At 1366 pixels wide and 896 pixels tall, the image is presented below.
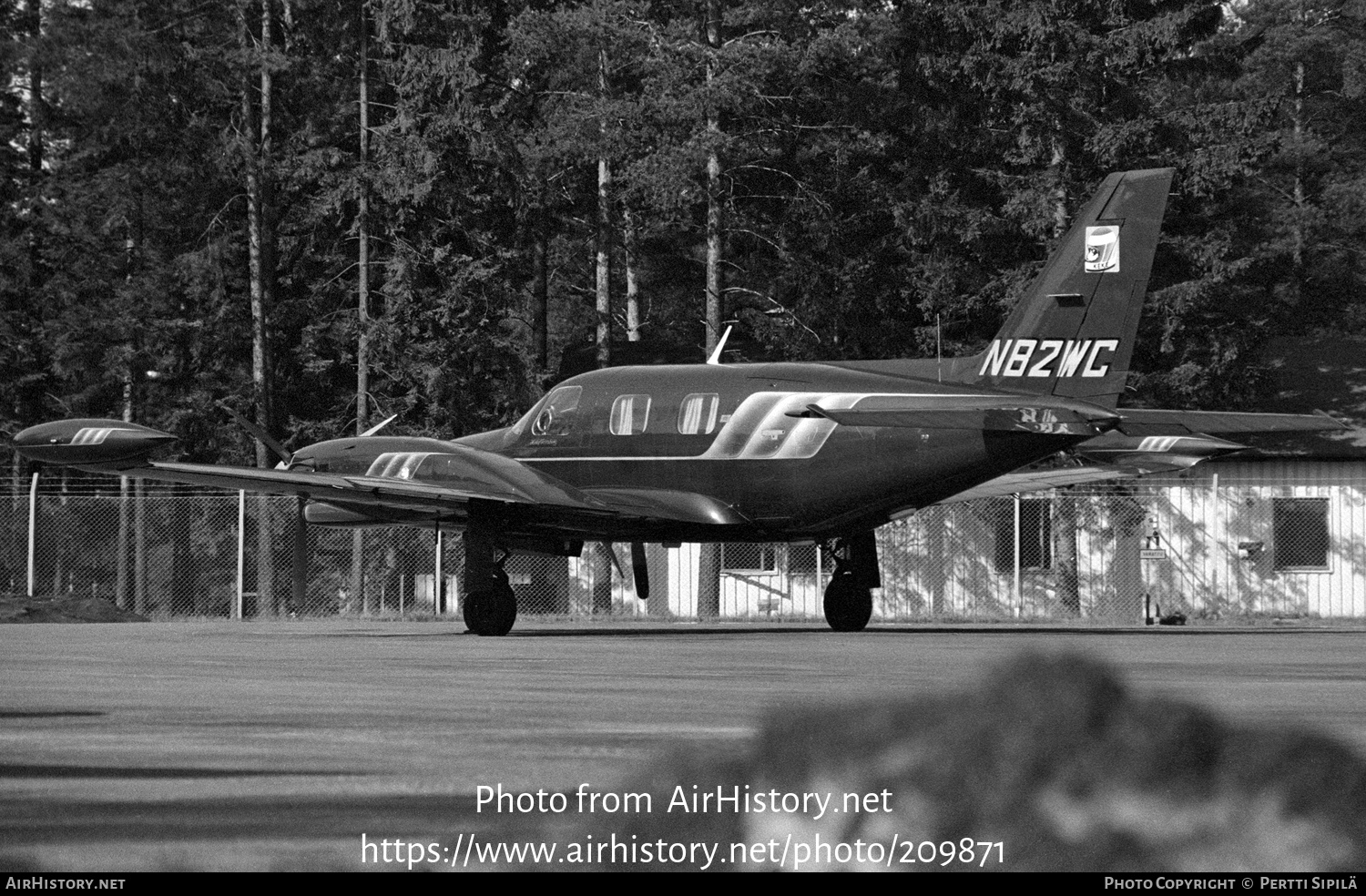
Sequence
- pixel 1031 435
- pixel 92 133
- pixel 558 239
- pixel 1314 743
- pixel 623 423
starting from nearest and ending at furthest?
1. pixel 1314 743
2. pixel 1031 435
3. pixel 623 423
4. pixel 92 133
5. pixel 558 239

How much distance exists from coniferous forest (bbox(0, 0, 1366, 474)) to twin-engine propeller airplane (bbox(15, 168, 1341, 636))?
15791 millimetres

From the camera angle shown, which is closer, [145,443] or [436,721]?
[436,721]

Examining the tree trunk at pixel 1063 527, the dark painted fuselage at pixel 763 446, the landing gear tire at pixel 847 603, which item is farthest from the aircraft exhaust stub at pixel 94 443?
the tree trunk at pixel 1063 527

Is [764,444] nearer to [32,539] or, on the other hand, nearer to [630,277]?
[32,539]

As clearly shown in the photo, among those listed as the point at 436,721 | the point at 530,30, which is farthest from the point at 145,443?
the point at 530,30

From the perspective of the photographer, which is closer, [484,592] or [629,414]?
[484,592]

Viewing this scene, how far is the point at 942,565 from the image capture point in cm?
3866

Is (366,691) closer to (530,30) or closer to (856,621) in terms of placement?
(856,621)

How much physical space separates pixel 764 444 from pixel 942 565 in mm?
16471

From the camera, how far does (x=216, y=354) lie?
4669 centimetres

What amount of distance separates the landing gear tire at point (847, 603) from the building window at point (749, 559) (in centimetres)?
1333

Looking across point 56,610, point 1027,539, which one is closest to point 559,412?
point 56,610

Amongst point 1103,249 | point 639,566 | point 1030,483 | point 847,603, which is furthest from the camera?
point 1030,483

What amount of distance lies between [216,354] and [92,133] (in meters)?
5.83
